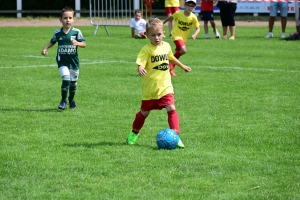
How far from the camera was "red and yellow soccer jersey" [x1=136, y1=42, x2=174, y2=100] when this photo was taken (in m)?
8.59

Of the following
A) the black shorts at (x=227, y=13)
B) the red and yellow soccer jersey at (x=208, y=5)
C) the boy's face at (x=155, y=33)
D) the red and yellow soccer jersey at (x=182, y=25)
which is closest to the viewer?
the boy's face at (x=155, y=33)

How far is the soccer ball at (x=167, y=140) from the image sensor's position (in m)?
8.20

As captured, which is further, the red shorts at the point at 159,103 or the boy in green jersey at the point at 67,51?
the boy in green jersey at the point at 67,51

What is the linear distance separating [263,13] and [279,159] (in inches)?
1260

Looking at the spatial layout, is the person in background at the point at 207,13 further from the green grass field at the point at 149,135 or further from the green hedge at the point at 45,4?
the green hedge at the point at 45,4

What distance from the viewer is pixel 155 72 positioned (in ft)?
28.4

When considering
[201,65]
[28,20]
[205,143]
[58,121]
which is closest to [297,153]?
[205,143]

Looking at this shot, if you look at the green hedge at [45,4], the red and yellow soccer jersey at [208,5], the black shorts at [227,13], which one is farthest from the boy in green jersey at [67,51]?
the green hedge at [45,4]

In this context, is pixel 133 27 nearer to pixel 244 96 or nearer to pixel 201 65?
pixel 201 65

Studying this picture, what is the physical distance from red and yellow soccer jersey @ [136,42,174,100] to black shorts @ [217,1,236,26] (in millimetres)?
16843

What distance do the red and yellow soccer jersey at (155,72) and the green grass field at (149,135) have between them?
62cm

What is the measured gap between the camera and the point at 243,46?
22.6m

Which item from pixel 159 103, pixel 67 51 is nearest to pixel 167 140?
pixel 159 103

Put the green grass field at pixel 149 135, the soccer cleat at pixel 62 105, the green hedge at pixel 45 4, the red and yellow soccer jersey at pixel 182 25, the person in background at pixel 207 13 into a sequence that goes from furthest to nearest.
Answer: the green hedge at pixel 45 4, the person in background at pixel 207 13, the red and yellow soccer jersey at pixel 182 25, the soccer cleat at pixel 62 105, the green grass field at pixel 149 135
